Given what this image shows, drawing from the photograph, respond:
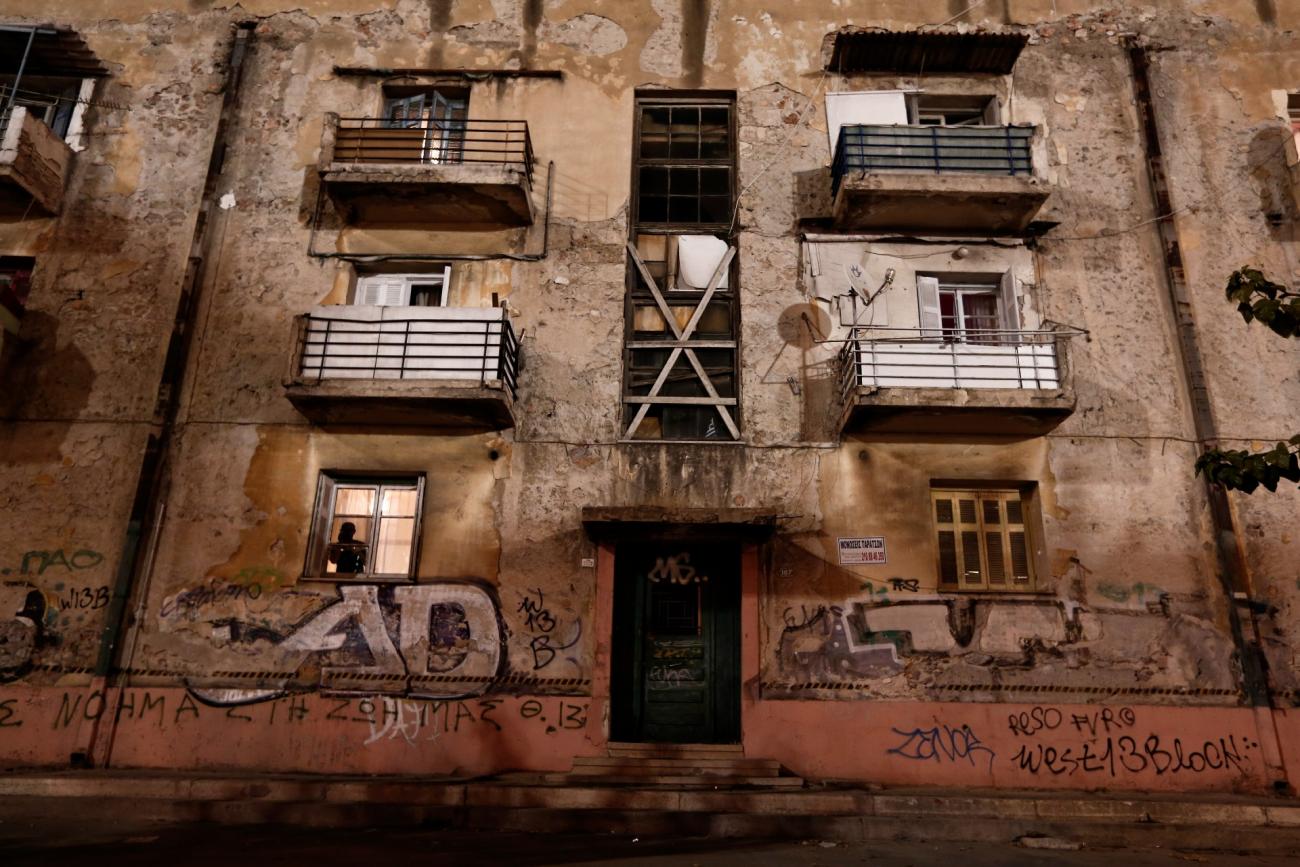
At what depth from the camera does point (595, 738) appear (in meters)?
9.34

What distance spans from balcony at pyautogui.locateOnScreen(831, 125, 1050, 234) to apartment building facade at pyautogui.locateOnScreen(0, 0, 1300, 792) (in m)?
0.06

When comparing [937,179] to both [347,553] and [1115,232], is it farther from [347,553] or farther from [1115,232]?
[347,553]

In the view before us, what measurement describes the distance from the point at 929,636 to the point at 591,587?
13.4ft

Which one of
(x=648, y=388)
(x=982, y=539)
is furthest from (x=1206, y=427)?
(x=648, y=388)

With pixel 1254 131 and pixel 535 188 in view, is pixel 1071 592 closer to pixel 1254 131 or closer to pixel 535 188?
pixel 1254 131

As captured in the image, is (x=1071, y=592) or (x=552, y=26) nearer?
(x=1071, y=592)

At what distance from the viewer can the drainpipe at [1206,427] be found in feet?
30.7

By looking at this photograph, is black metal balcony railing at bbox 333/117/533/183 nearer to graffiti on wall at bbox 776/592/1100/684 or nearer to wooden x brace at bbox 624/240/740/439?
wooden x brace at bbox 624/240/740/439

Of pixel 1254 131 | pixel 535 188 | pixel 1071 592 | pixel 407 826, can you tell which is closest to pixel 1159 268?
pixel 1254 131

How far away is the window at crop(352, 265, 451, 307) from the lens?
11.3 metres

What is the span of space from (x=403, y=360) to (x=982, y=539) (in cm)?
761

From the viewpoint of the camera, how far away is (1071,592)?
9.77m

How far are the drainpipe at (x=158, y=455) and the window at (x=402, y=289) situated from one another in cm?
219

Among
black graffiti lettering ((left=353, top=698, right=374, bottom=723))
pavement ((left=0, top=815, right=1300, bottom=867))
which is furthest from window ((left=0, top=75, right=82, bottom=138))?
pavement ((left=0, top=815, right=1300, bottom=867))
